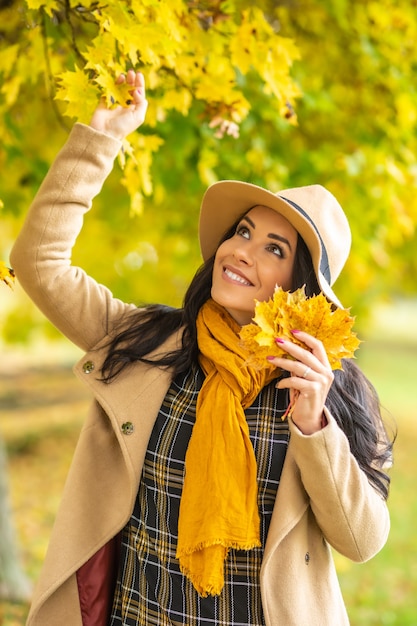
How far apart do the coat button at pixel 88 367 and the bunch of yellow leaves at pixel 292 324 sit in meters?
0.62

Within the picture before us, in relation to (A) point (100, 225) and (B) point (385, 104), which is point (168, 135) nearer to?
(B) point (385, 104)

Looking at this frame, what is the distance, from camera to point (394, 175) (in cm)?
395

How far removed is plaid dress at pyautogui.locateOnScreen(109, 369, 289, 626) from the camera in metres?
2.13

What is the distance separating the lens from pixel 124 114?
2189mm

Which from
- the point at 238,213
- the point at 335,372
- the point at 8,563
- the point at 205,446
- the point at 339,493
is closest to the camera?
the point at 339,493

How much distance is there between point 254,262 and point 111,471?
0.78m

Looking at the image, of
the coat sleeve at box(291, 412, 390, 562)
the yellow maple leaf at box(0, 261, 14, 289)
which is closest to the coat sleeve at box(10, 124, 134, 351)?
the yellow maple leaf at box(0, 261, 14, 289)

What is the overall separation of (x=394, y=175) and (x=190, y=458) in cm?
237

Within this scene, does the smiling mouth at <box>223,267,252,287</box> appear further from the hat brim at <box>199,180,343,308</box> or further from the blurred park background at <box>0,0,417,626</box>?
the blurred park background at <box>0,0,417,626</box>

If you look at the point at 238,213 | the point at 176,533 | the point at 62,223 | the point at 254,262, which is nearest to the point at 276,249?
the point at 254,262

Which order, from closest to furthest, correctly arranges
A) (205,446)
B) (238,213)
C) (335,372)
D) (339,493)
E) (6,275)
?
(6,275), (339,493), (205,446), (335,372), (238,213)

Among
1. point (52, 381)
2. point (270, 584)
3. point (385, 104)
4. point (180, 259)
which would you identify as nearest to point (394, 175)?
point (385, 104)

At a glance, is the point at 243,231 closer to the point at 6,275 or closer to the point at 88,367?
the point at 88,367

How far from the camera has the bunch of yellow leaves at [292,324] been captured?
183 cm
